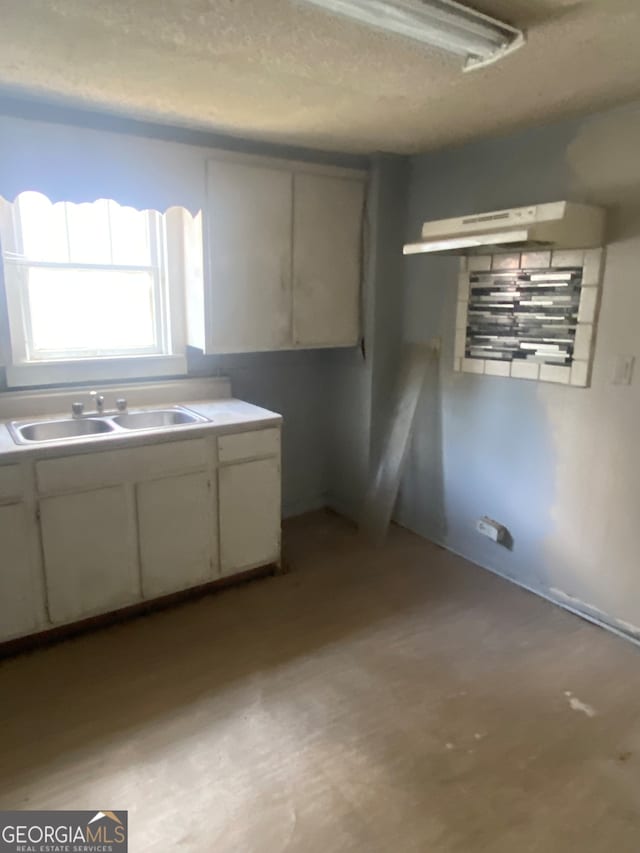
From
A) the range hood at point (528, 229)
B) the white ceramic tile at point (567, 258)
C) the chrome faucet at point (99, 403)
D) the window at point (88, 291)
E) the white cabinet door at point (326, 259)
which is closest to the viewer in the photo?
the range hood at point (528, 229)

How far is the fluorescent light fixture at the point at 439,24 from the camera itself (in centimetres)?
139

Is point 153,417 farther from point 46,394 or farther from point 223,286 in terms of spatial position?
point 223,286

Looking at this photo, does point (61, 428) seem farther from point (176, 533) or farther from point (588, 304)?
point (588, 304)

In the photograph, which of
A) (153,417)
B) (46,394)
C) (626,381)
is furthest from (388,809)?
(46,394)

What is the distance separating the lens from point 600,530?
254cm

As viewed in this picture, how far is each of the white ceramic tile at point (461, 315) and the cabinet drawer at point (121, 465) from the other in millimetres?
1530

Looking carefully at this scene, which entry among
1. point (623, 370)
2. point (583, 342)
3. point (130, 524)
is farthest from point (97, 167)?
point (623, 370)

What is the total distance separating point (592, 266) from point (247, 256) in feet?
5.52

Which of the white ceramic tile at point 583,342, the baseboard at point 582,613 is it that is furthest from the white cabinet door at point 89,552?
the white ceramic tile at point 583,342

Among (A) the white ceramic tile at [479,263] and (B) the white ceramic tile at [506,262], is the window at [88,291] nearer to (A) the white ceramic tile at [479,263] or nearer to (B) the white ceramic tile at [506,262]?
(A) the white ceramic tile at [479,263]

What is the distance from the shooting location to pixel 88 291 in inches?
114

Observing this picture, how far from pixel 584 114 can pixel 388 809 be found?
9.08 feet

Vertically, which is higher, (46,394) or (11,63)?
(11,63)

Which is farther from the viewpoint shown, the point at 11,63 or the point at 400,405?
the point at 400,405
